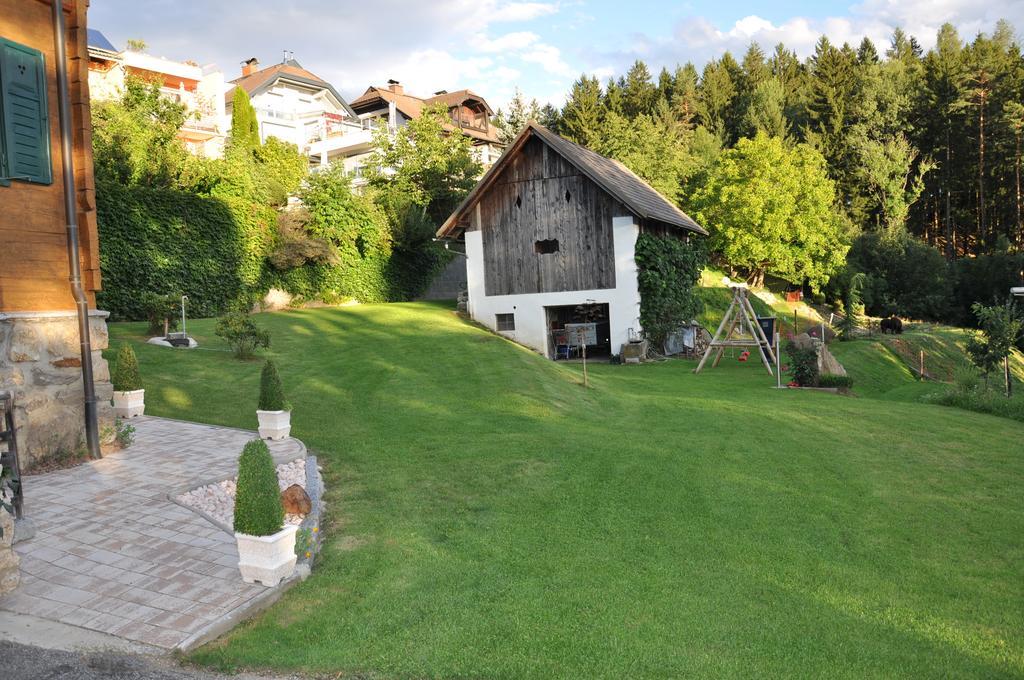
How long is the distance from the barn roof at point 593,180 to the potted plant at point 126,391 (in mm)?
15877

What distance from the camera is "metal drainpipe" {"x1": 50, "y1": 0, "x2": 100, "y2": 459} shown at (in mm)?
9375

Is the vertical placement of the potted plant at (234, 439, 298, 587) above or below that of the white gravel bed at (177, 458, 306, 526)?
above

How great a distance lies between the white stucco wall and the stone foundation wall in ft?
59.0

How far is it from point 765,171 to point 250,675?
42.5 m

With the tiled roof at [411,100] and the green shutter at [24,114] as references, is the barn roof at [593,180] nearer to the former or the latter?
the green shutter at [24,114]

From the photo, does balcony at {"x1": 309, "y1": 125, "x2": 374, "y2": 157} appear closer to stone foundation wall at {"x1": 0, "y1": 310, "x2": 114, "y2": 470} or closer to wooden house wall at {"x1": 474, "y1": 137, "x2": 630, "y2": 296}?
wooden house wall at {"x1": 474, "y1": 137, "x2": 630, "y2": 296}

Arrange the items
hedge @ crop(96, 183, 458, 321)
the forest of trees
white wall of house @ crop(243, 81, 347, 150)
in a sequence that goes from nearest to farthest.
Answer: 1. hedge @ crop(96, 183, 458, 321)
2. the forest of trees
3. white wall of house @ crop(243, 81, 347, 150)

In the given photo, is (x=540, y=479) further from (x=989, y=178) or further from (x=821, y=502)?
(x=989, y=178)

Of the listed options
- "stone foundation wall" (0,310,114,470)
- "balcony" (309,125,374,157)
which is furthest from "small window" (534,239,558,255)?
"balcony" (309,125,374,157)

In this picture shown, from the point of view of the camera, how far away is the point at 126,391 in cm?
1266

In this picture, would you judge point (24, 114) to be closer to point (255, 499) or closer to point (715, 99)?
point (255, 499)

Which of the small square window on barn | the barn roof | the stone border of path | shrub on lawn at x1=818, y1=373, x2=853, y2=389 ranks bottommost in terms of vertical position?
shrub on lawn at x1=818, y1=373, x2=853, y2=389

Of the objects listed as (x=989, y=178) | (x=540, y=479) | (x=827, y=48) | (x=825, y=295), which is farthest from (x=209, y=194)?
(x=827, y=48)

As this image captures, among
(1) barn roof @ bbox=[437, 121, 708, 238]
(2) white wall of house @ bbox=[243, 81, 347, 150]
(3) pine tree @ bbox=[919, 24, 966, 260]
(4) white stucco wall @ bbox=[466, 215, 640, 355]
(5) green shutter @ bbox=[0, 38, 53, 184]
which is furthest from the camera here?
(2) white wall of house @ bbox=[243, 81, 347, 150]
